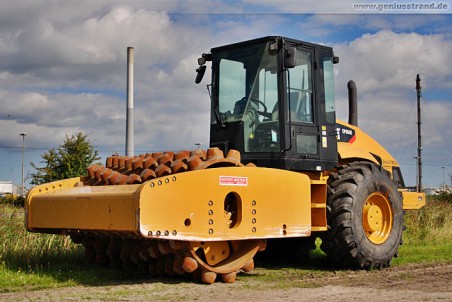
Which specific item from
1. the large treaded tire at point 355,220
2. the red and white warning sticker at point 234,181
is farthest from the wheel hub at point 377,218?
the red and white warning sticker at point 234,181

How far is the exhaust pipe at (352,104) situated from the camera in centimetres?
1188

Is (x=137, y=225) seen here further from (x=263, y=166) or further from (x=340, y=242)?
(x=340, y=242)

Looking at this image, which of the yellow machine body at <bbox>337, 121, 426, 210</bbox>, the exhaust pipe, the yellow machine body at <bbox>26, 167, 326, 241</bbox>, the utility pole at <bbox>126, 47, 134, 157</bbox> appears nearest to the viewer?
the yellow machine body at <bbox>26, 167, 326, 241</bbox>

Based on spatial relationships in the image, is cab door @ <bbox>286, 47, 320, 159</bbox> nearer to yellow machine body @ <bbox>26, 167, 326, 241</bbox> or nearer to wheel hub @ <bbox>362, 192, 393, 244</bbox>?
yellow machine body @ <bbox>26, 167, 326, 241</bbox>

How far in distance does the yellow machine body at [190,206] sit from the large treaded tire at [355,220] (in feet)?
0.94

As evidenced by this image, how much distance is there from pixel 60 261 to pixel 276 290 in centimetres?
375

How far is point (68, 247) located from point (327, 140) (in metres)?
4.66

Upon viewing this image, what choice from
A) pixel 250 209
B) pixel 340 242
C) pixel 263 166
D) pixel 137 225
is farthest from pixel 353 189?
pixel 137 225

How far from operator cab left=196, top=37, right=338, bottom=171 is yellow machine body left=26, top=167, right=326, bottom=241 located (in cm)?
55

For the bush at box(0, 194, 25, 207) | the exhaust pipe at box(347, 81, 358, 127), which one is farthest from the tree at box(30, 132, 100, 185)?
the exhaust pipe at box(347, 81, 358, 127)

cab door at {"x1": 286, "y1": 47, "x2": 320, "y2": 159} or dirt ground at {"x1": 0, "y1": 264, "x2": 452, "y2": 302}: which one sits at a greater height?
cab door at {"x1": 286, "y1": 47, "x2": 320, "y2": 159}

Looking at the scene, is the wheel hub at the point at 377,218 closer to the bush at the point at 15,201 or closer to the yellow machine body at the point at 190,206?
the yellow machine body at the point at 190,206

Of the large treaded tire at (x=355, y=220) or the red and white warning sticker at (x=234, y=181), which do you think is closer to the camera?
the red and white warning sticker at (x=234, y=181)

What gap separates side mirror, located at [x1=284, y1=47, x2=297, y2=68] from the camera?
8.87 meters
